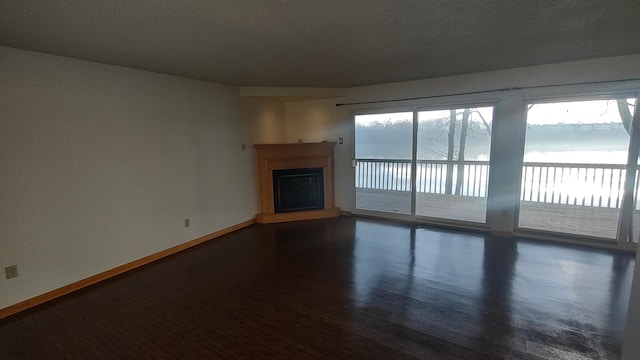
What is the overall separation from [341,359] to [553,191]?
184 inches

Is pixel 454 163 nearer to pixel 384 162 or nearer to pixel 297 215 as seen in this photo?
pixel 384 162

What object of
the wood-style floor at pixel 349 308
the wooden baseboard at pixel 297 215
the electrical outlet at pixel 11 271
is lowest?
the wood-style floor at pixel 349 308

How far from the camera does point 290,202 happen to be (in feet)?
17.4

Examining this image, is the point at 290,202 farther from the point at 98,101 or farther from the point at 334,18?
the point at 334,18

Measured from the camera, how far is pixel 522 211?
4703 millimetres

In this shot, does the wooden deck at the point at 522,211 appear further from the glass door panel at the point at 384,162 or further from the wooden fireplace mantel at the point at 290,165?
the wooden fireplace mantel at the point at 290,165

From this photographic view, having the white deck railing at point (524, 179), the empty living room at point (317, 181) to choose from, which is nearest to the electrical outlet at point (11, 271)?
the empty living room at point (317, 181)

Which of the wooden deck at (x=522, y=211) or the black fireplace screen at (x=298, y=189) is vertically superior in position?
the black fireplace screen at (x=298, y=189)

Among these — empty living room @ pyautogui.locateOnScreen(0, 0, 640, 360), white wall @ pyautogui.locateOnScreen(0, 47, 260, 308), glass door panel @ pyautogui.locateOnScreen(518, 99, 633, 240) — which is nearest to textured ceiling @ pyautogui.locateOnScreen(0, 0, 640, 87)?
empty living room @ pyautogui.locateOnScreen(0, 0, 640, 360)

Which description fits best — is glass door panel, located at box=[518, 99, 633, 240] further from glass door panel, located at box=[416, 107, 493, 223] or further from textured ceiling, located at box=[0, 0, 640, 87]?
textured ceiling, located at box=[0, 0, 640, 87]

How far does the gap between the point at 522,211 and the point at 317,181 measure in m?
3.45

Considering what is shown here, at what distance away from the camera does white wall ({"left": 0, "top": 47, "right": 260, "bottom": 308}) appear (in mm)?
2523

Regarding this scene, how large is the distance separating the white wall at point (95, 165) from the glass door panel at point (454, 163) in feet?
11.0

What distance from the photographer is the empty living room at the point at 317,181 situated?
6.80 ft
